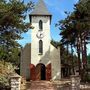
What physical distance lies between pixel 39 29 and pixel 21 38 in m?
13.5

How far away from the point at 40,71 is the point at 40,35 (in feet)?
16.6

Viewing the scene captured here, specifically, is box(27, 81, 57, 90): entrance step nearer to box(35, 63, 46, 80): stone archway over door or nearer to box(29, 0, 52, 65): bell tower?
box(35, 63, 46, 80): stone archway over door

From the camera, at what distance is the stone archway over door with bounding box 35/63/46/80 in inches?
1667

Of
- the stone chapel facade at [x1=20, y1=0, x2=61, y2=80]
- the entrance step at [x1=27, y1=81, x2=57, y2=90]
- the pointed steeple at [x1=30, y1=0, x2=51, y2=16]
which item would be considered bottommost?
the entrance step at [x1=27, y1=81, x2=57, y2=90]

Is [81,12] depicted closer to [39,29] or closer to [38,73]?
[39,29]

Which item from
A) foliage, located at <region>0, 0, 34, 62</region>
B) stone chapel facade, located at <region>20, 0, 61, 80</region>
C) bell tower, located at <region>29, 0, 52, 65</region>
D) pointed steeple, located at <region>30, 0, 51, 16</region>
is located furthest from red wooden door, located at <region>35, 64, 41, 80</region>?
foliage, located at <region>0, 0, 34, 62</region>

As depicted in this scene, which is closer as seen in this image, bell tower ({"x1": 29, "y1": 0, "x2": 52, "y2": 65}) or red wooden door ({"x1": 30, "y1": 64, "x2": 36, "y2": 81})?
red wooden door ({"x1": 30, "y1": 64, "x2": 36, "y2": 81})

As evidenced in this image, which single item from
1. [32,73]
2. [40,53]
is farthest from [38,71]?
[40,53]

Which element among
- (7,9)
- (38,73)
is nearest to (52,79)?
(38,73)

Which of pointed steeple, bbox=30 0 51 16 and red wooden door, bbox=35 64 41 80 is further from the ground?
pointed steeple, bbox=30 0 51 16

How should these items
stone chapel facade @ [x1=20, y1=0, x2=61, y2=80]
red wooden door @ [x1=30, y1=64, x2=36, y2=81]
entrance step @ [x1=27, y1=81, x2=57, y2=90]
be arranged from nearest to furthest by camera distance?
entrance step @ [x1=27, y1=81, x2=57, y2=90] < red wooden door @ [x1=30, y1=64, x2=36, y2=81] < stone chapel facade @ [x1=20, y1=0, x2=61, y2=80]

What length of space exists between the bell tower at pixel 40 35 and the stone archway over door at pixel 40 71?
1.97 feet

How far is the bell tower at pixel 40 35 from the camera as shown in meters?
Result: 42.5

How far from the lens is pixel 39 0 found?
150 feet
